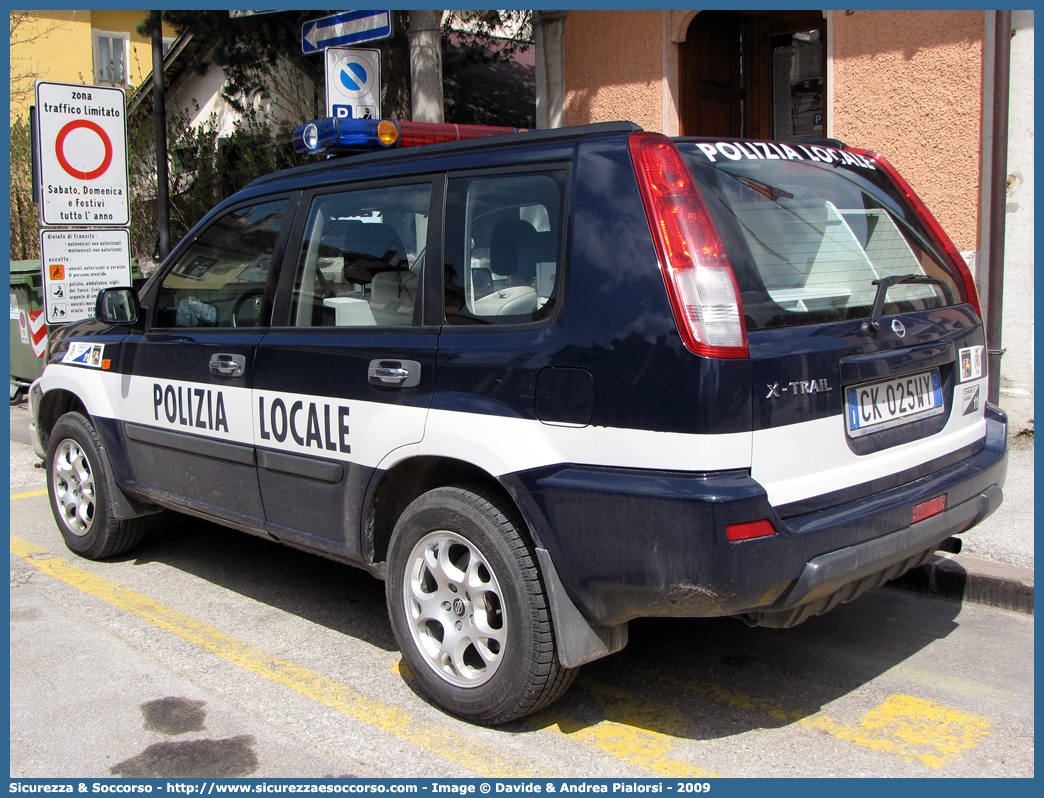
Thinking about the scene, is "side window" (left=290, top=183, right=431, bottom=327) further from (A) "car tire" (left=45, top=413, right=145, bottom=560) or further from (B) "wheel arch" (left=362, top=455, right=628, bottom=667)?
(A) "car tire" (left=45, top=413, right=145, bottom=560)

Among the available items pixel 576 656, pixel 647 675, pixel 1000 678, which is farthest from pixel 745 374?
pixel 1000 678

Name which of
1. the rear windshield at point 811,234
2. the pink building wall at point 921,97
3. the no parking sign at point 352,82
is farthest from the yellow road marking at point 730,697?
the pink building wall at point 921,97

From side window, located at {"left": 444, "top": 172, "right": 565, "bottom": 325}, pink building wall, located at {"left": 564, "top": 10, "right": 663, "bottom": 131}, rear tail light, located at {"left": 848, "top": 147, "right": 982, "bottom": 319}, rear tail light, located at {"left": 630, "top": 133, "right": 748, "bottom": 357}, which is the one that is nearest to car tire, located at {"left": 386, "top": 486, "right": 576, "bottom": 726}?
side window, located at {"left": 444, "top": 172, "right": 565, "bottom": 325}

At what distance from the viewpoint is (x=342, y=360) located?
3582 millimetres

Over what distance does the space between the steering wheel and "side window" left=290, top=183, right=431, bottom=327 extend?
0.25 m

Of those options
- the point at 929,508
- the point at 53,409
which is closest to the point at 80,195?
the point at 53,409

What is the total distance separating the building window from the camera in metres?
23.3

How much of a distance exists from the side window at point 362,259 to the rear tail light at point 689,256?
0.98 m

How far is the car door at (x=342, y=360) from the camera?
341 centimetres

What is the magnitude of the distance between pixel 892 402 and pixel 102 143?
21.1ft

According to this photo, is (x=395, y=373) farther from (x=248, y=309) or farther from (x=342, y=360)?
(x=248, y=309)

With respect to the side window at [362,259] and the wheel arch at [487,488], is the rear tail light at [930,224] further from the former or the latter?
the wheel arch at [487,488]

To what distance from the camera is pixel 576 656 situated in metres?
2.95
